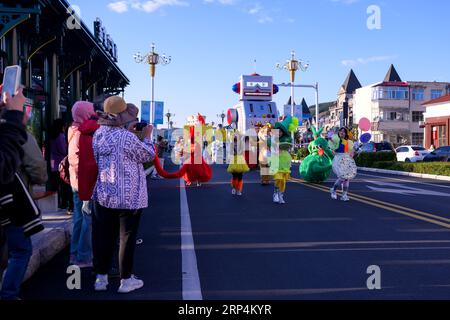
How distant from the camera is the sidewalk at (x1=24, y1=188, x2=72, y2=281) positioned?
6211 millimetres

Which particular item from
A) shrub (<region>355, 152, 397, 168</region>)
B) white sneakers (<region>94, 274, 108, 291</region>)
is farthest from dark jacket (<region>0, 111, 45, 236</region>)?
shrub (<region>355, 152, 397, 168</region>)

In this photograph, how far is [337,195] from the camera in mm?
13867

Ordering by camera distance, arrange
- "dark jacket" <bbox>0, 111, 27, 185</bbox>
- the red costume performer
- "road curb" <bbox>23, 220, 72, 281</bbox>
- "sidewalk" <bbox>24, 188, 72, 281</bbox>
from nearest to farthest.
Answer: "dark jacket" <bbox>0, 111, 27, 185</bbox>, "road curb" <bbox>23, 220, 72, 281</bbox>, "sidewalk" <bbox>24, 188, 72, 281</bbox>, the red costume performer

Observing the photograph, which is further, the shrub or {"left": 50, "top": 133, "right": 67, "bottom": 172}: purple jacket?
the shrub

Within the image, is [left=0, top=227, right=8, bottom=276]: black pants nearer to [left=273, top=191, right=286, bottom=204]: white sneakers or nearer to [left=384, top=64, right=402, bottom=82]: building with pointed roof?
[left=273, top=191, right=286, bottom=204]: white sneakers

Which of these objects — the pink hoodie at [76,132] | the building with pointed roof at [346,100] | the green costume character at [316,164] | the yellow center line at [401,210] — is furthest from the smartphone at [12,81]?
the building with pointed roof at [346,100]

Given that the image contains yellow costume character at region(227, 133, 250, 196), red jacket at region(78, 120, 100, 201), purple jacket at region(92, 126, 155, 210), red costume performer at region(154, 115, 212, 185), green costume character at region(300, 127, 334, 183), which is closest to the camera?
purple jacket at region(92, 126, 155, 210)

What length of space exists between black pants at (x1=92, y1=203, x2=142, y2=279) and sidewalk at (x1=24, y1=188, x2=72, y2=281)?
0.98 m

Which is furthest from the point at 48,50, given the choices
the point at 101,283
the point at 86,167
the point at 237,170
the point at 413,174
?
the point at 413,174

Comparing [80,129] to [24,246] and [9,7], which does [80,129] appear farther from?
[9,7]

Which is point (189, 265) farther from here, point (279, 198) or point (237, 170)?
point (237, 170)

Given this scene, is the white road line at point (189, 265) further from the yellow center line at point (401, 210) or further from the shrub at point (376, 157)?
the shrub at point (376, 157)

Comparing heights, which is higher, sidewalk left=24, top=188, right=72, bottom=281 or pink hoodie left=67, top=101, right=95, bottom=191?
pink hoodie left=67, top=101, right=95, bottom=191

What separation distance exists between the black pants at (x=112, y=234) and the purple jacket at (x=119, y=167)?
12 cm
